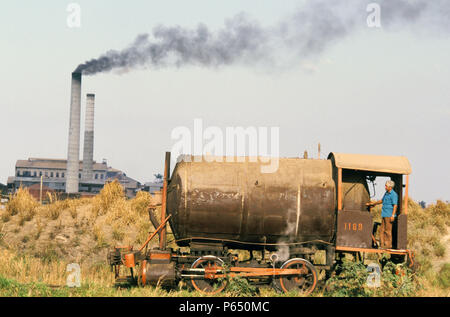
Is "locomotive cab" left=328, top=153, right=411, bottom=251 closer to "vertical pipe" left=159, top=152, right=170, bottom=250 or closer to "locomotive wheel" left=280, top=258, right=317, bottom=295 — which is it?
"locomotive wheel" left=280, top=258, right=317, bottom=295

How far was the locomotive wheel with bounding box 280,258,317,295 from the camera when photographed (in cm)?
1352

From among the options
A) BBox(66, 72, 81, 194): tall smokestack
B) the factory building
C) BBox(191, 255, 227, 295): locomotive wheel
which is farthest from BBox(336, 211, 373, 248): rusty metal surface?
the factory building

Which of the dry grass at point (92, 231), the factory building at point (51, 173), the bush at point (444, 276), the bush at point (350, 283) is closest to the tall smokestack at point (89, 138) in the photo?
the factory building at point (51, 173)

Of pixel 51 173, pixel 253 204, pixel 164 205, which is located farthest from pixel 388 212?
pixel 51 173

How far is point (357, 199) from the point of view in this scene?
46.3 ft

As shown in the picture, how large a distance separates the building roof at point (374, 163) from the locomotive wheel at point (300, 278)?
2526 millimetres

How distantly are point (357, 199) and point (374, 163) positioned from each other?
1.03 m

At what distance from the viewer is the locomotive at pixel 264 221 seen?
13523 mm

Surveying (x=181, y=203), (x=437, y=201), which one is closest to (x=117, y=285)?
(x=181, y=203)

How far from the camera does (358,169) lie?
1365 centimetres

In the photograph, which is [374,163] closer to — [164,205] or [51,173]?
[164,205]

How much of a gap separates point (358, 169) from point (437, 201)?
14.4m
